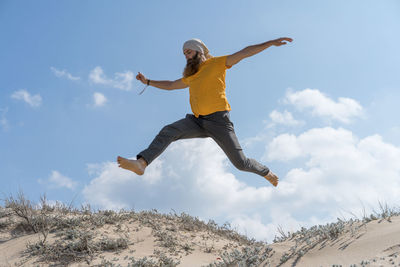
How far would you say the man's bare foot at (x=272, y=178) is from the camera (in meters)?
6.34

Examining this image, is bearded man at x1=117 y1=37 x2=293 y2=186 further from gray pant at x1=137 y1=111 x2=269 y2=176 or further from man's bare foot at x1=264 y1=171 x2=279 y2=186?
man's bare foot at x1=264 y1=171 x2=279 y2=186

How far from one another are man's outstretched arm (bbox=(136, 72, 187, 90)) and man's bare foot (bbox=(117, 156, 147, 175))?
181 centimetres

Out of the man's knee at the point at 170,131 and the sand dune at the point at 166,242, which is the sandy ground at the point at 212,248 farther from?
the man's knee at the point at 170,131

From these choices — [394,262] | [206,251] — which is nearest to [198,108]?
[206,251]

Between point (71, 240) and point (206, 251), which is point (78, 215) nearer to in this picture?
point (71, 240)

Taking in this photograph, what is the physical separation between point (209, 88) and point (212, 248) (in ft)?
9.64

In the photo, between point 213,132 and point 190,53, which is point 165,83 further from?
point 213,132

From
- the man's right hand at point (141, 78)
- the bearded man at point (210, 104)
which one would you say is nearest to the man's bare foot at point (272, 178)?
the bearded man at point (210, 104)

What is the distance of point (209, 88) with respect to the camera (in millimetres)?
5520

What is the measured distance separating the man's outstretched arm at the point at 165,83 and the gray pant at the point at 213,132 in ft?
2.46

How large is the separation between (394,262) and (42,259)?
17.3 feet

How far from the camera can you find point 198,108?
5547mm

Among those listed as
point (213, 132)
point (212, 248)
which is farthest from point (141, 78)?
point (212, 248)

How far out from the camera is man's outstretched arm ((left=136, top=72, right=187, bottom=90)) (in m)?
6.23
